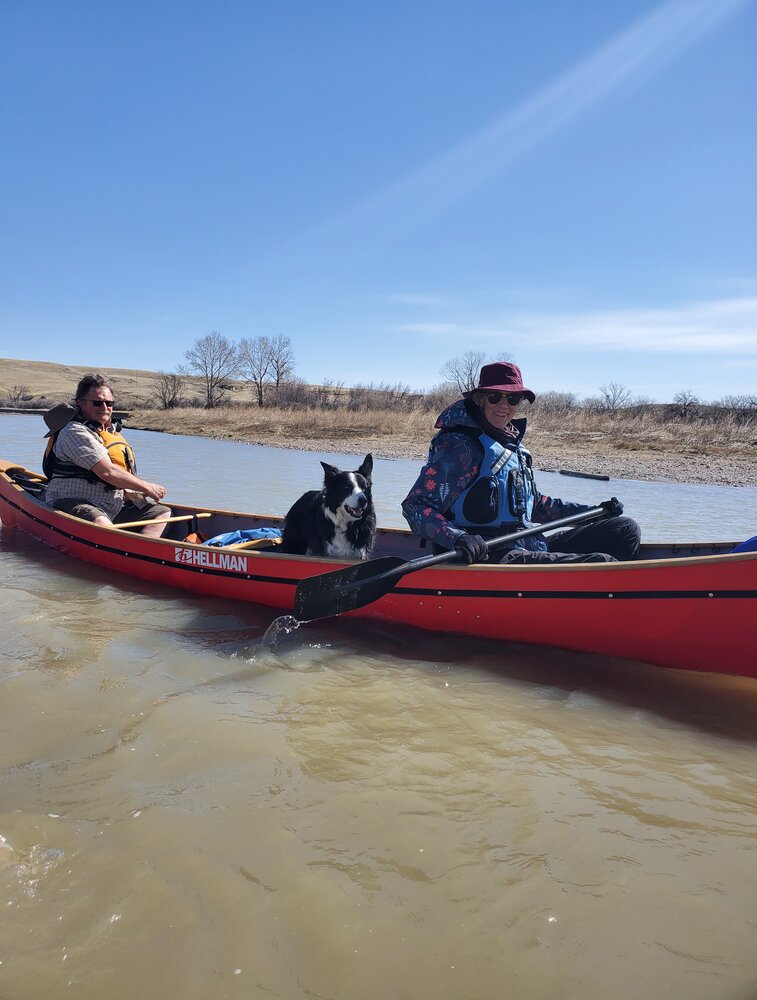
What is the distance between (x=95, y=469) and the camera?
618 centimetres

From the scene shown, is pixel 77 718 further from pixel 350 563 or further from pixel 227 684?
pixel 350 563

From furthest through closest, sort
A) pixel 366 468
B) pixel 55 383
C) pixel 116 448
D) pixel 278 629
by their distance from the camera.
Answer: pixel 55 383 < pixel 116 448 < pixel 366 468 < pixel 278 629

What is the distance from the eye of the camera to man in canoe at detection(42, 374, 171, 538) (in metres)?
6.16

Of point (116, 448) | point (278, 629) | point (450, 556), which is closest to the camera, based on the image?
point (450, 556)

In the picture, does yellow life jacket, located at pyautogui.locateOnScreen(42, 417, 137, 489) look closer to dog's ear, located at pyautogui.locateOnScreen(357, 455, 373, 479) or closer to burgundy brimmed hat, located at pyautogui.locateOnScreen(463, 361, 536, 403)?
dog's ear, located at pyautogui.locateOnScreen(357, 455, 373, 479)

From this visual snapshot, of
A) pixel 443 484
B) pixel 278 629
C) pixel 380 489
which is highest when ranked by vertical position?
pixel 443 484

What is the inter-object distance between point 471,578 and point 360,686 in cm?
105

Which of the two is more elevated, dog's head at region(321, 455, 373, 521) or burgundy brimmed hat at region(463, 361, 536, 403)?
burgundy brimmed hat at region(463, 361, 536, 403)

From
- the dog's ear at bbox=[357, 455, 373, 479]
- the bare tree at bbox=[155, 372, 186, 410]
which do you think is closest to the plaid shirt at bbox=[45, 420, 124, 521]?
the dog's ear at bbox=[357, 455, 373, 479]

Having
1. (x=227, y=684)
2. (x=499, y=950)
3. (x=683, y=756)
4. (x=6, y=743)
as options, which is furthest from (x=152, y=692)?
(x=683, y=756)

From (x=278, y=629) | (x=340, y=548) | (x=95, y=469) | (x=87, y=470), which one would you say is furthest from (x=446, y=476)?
(x=87, y=470)

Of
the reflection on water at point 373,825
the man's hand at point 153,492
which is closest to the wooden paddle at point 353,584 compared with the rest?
the reflection on water at point 373,825

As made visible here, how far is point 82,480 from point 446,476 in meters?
4.20

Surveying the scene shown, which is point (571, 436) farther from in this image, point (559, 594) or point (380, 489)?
point (559, 594)
